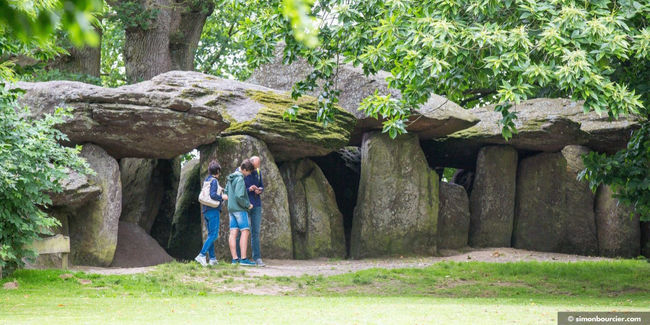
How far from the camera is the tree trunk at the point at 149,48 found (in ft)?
59.9

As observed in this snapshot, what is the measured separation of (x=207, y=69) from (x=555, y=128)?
13369mm

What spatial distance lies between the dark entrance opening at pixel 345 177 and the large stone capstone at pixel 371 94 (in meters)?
1.75

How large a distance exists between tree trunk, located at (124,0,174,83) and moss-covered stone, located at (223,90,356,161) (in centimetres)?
434

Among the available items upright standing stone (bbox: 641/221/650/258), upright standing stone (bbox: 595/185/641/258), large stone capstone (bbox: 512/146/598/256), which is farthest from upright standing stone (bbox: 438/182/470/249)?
upright standing stone (bbox: 641/221/650/258)

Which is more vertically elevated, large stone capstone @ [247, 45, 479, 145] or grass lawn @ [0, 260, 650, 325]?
large stone capstone @ [247, 45, 479, 145]

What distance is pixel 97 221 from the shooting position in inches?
513

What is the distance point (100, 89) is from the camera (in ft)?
42.2

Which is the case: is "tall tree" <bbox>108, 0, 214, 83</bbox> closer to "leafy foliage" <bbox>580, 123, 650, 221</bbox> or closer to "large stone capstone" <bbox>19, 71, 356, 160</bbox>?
"large stone capstone" <bbox>19, 71, 356, 160</bbox>

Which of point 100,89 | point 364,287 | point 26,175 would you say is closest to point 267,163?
point 100,89

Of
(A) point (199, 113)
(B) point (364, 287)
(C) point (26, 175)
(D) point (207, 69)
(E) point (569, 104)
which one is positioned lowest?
(B) point (364, 287)

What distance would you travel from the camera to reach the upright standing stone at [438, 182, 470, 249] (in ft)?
56.8

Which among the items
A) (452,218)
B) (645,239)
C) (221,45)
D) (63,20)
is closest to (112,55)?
(221,45)

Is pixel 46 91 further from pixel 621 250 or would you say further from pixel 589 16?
pixel 621 250

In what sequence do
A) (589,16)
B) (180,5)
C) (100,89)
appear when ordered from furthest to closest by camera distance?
(180,5) < (100,89) < (589,16)
